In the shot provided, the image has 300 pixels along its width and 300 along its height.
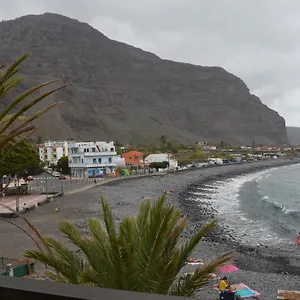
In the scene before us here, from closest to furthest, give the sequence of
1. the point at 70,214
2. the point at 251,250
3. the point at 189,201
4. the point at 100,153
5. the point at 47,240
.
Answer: the point at 47,240, the point at 251,250, the point at 70,214, the point at 189,201, the point at 100,153

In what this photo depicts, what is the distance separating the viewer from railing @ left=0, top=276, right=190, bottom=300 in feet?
5.77

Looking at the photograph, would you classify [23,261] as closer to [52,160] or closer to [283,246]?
[283,246]

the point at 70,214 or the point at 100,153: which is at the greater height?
the point at 100,153

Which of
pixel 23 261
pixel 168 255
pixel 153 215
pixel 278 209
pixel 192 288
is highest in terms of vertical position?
pixel 153 215

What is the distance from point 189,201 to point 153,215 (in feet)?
131

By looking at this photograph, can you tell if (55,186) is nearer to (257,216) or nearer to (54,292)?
(257,216)

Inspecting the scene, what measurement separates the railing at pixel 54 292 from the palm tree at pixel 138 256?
7.45 ft

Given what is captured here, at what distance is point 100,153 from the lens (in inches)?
2776

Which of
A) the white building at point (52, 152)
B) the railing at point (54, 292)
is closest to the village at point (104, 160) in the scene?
the white building at point (52, 152)

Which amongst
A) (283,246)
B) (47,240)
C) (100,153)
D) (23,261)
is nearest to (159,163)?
(100,153)

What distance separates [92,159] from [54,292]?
6965 cm

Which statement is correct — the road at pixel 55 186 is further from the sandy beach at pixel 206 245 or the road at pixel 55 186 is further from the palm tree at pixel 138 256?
the palm tree at pixel 138 256

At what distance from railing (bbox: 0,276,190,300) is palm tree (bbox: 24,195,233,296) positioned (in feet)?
7.45

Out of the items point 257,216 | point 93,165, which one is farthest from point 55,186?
point 257,216
